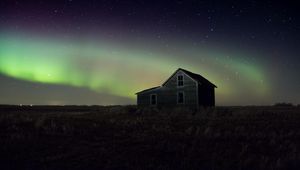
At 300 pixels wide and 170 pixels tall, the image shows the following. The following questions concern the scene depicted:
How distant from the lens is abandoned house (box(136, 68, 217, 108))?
120 ft

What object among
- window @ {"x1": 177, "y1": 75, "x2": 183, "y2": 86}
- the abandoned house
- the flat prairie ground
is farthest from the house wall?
the flat prairie ground

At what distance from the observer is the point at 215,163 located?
28.6 feet

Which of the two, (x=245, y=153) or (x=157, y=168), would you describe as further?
(x=245, y=153)

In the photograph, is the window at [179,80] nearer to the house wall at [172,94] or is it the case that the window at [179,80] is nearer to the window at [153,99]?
the house wall at [172,94]

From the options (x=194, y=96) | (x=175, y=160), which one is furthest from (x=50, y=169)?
(x=194, y=96)

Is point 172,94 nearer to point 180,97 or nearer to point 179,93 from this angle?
point 179,93

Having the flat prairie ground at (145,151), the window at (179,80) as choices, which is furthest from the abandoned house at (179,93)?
the flat prairie ground at (145,151)

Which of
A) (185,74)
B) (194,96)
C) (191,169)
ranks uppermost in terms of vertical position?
(185,74)

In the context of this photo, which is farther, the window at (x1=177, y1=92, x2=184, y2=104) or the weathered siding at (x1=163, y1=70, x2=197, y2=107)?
the window at (x1=177, y1=92, x2=184, y2=104)

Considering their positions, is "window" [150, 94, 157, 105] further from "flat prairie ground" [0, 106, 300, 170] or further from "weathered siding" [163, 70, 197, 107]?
"flat prairie ground" [0, 106, 300, 170]

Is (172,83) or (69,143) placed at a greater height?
(172,83)

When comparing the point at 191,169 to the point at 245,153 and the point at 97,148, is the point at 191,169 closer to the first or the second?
the point at 245,153

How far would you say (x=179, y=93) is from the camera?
3788 centimetres

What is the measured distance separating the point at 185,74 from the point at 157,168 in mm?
29566
